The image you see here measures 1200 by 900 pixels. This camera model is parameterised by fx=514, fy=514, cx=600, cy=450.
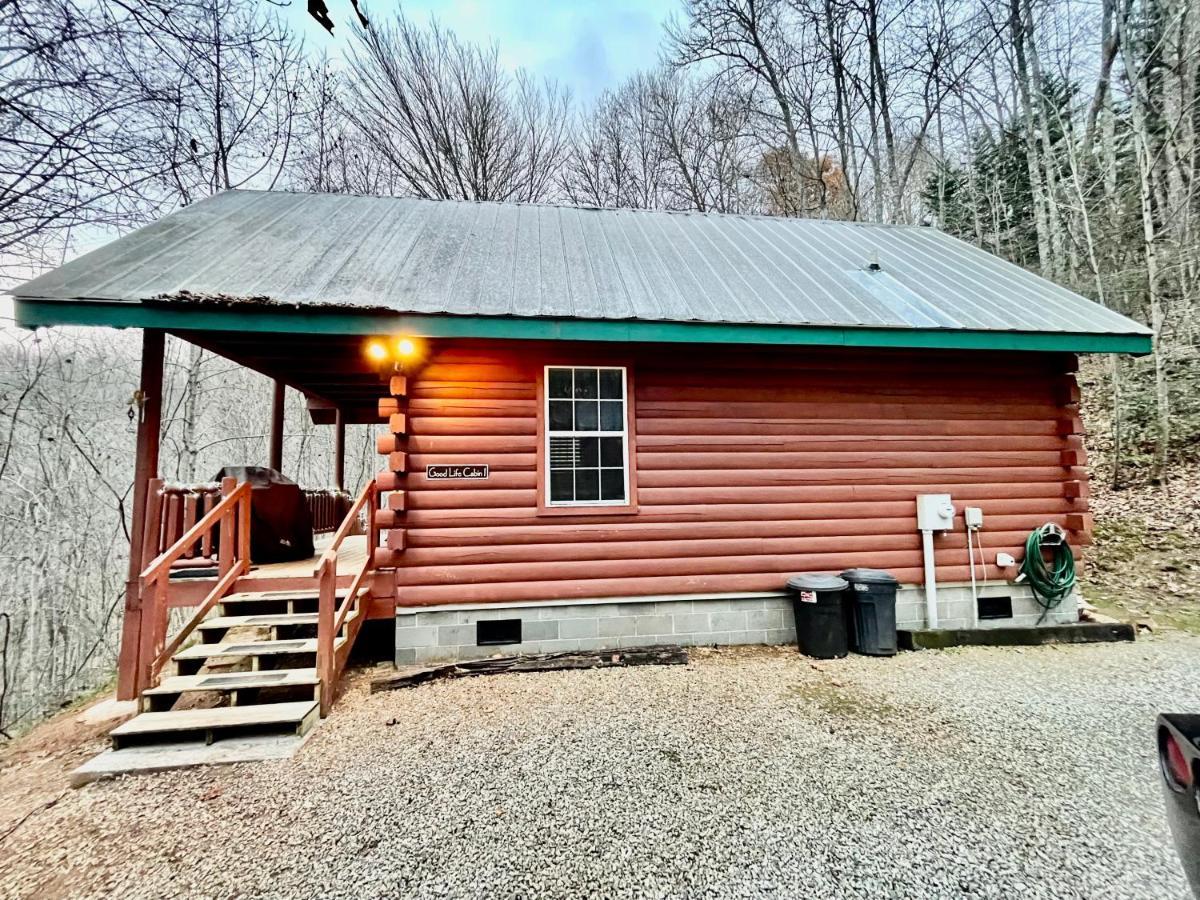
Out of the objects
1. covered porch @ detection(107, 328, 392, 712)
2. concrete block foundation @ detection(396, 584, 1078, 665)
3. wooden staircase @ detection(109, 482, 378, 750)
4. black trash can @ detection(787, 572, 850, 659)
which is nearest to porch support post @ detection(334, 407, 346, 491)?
covered porch @ detection(107, 328, 392, 712)

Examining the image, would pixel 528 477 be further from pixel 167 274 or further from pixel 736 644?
pixel 167 274

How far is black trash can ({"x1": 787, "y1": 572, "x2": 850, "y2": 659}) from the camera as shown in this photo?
4.95 metres

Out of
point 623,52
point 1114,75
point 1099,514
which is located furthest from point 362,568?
point 623,52

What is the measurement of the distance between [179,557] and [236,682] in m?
1.28

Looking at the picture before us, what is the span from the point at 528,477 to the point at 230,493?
2.66m

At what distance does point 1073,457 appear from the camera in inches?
224

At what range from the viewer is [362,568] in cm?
470

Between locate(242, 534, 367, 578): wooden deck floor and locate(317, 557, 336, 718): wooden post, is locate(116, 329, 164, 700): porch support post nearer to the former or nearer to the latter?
locate(242, 534, 367, 578): wooden deck floor

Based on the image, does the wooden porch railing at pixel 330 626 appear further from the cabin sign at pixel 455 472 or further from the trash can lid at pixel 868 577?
the trash can lid at pixel 868 577

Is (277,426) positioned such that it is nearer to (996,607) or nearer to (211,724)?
(211,724)

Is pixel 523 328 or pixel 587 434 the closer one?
pixel 523 328

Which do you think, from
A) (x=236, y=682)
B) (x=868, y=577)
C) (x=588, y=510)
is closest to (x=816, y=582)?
(x=868, y=577)

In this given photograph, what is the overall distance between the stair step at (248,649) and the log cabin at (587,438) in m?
0.03

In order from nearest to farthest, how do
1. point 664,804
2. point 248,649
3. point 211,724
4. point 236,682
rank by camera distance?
point 664,804 < point 211,724 < point 236,682 < point 248,649
